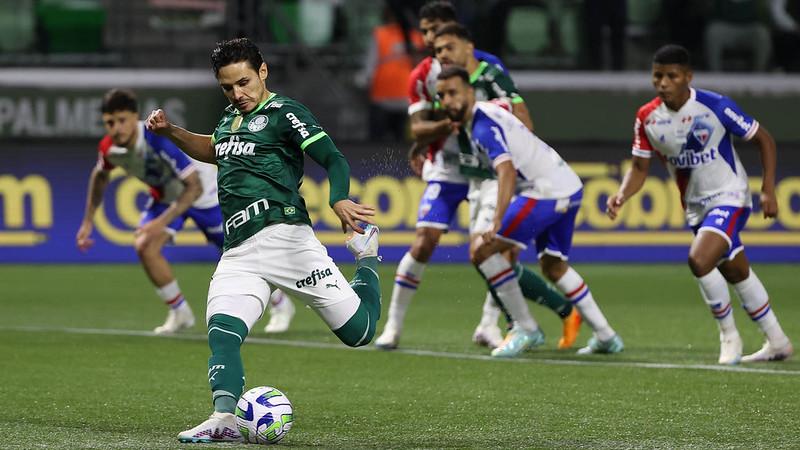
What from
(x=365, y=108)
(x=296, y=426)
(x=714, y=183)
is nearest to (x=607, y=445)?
(x=296, y=426)

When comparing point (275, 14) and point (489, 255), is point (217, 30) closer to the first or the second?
point (275, 14)

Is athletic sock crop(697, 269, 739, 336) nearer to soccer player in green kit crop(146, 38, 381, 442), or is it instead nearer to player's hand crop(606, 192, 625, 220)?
player's hand crop(606, 192, 625, 220)

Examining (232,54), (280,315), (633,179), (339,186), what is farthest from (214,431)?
(280,315)

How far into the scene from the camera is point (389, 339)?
1022 centimetres

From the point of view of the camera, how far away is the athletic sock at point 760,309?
9.33 meters

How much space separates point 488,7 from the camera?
2117 centimetres

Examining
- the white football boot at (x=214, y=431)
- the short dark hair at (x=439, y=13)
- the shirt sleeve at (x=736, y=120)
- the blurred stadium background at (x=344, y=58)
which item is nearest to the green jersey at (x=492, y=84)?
the short dark hair at (x=439, y=13)

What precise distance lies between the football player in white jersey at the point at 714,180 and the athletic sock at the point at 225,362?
364 centimetres

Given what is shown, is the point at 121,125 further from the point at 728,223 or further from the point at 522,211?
the point at 728,223

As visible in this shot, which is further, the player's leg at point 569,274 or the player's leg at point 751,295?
the player's leg at point 569,274

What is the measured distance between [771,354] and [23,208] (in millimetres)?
10042

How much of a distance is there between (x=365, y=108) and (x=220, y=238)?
8.67m

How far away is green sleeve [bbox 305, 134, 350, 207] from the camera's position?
646 centimetres

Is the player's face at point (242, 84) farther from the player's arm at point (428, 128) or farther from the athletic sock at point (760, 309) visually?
the athletic sock at point (760, 309)
